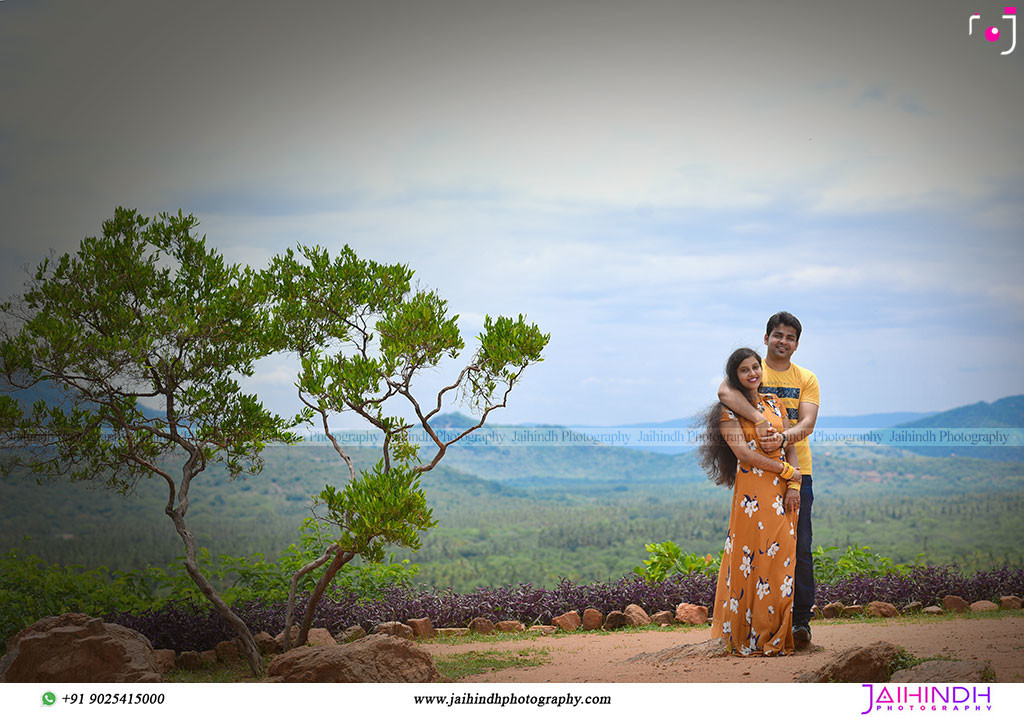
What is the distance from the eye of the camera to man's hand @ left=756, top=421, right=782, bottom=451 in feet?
13.9

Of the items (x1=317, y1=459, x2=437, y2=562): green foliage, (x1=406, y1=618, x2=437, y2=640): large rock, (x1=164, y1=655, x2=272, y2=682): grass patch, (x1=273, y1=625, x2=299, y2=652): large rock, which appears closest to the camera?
(x1=317, y1=459, x2=437, y2=562): green foliage

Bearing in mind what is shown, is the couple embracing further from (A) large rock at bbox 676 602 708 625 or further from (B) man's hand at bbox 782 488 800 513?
(A) large rock at bbox 676 602 708 625

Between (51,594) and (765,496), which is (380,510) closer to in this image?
(765,496)

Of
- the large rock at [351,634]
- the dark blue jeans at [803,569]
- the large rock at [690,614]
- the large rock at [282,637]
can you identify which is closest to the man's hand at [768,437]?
the dark blue jeans at [803,569]

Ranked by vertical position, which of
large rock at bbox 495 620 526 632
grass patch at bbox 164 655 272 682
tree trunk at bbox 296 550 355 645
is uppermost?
tree trunk at bbox 296 550 355 645

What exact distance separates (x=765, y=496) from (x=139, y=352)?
326 cm

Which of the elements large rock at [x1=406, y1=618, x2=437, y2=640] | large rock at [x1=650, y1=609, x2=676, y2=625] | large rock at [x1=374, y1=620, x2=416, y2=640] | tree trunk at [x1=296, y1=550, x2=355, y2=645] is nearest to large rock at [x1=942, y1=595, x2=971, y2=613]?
large rock at [x1=650, y1=609, x2=676, y2=625]

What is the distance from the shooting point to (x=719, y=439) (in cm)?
439

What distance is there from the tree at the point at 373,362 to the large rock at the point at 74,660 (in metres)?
0.80

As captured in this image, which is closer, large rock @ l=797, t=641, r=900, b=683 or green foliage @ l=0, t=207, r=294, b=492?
large rock @ l=797, t=641, r=900, b=683

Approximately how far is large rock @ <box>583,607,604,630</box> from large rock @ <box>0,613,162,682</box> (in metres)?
2.72
